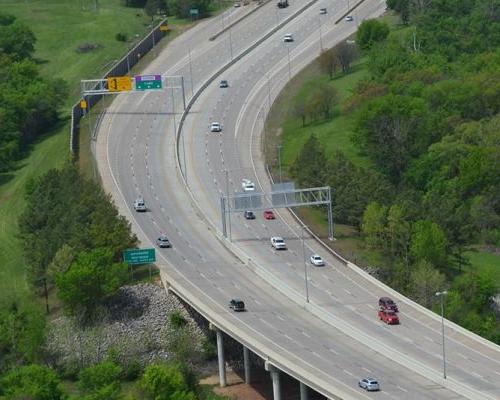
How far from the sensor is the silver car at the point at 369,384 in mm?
121875

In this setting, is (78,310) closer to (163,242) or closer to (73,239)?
(73,239)

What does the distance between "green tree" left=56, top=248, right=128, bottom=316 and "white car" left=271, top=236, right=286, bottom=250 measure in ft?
57.7

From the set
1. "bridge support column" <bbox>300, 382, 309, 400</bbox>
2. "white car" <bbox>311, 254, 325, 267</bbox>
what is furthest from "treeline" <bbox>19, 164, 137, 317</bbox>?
"bridge support column" <bbox>300, 382, 309, 400</bbox>

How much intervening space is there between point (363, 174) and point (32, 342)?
45614 mm

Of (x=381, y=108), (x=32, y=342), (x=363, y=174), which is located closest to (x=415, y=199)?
(x=363, y=174)

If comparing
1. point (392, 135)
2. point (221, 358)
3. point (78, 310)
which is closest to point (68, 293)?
point (78, 310)

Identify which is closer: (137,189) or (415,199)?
(415,199)

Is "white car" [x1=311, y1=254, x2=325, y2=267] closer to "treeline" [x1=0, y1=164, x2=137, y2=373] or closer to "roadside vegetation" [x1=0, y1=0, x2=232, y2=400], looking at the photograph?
"roadside vegetation" [x1=0, y1=0, x2=232, y2=400]

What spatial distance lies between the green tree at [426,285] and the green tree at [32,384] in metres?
33.0

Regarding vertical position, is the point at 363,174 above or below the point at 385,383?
above

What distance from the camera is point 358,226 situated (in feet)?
559

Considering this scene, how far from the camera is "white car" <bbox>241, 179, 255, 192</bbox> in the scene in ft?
599

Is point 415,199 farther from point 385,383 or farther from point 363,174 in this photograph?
point 385,383

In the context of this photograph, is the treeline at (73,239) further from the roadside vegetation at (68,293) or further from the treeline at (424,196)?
the treeline at (424,196)
